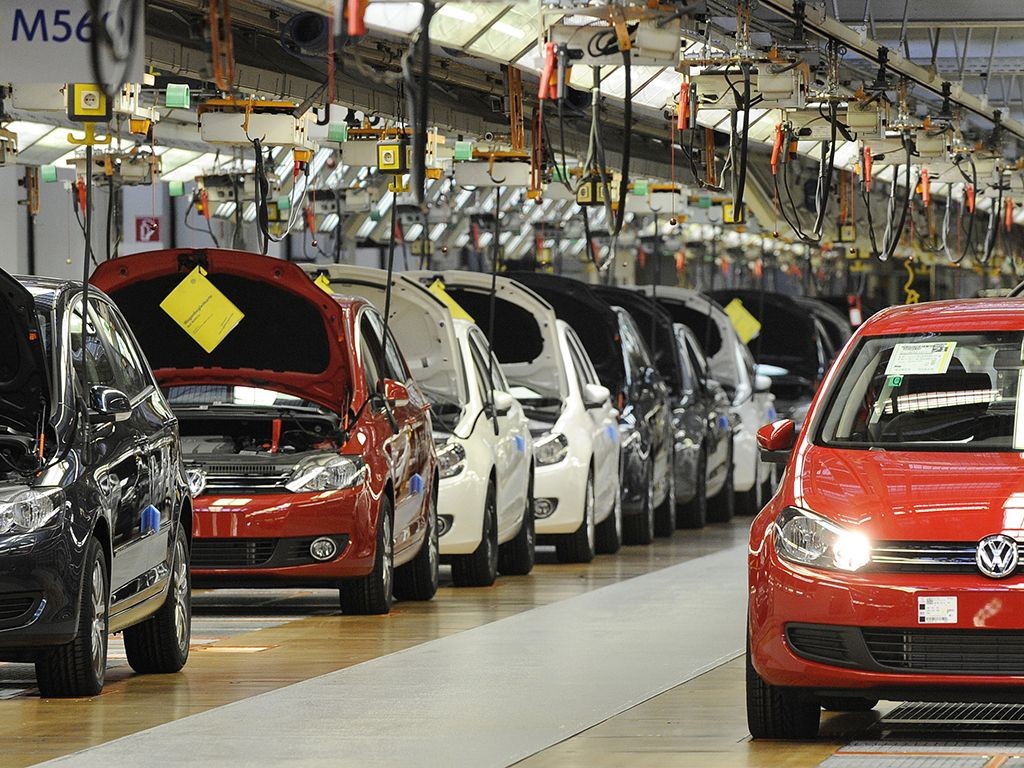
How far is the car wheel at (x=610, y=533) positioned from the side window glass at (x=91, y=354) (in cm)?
878

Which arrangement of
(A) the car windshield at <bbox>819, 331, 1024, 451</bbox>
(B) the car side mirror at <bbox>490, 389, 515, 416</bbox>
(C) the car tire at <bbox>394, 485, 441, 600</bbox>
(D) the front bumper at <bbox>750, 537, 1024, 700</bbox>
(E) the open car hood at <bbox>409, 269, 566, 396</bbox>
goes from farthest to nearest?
(E) the open car hood at <bbox>409, 269, 566, 396</bbox> → (B) the car side mirror at <bbox>490, 389, 515, 416</bbox> → (C) the car tire at <bbox>394, 485, 441, 600</bbox> → (A) the car windshield at <bbox>819, 331, 1024, 451</bbox> → (D) the front bumper at <bbox>750, 537, 1024, 700</bbox>

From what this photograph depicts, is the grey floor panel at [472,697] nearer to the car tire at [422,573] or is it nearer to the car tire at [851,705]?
the car tire at [851,705]

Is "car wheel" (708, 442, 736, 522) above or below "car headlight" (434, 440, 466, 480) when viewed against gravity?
below

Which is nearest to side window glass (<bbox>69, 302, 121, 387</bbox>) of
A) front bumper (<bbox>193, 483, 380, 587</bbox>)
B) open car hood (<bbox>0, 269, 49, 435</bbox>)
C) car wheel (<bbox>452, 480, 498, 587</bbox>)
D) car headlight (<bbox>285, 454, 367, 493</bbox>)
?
open car hood (<bbox>0, 269, 49, 435</bbox>)

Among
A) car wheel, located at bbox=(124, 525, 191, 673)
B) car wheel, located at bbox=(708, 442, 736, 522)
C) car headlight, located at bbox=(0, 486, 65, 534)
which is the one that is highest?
car headlight, located at bbox=(0, 486, 65, 534)

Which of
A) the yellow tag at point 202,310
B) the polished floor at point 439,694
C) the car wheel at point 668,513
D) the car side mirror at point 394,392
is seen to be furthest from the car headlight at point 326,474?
the car wheel at point 668,513

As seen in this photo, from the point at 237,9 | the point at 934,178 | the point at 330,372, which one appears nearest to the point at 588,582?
the point at 330,372

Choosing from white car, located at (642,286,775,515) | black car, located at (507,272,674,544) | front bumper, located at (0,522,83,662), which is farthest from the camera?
white car, located at (642,286,775,515)

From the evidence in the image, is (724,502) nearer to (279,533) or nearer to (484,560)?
(484,560)

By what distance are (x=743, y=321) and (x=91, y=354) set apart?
57.0ft

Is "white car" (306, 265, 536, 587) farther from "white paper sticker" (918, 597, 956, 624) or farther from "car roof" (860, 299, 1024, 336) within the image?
"white paper sticker" (918, 597, 956, 624)

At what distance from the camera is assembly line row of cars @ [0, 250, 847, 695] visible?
30.9ft

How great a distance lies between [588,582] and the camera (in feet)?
51.8

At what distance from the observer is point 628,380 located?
19.7m
